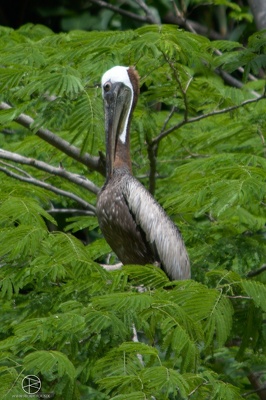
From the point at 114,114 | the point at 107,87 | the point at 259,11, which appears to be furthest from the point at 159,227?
the point at 259,11

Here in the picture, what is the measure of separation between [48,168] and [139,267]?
Result: 257 centimetres

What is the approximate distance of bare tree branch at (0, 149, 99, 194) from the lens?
7.72 metres

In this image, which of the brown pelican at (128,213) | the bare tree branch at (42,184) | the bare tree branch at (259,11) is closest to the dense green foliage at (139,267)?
the bare tree branch at (42,184)

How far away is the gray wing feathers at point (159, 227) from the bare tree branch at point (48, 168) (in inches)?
27.9

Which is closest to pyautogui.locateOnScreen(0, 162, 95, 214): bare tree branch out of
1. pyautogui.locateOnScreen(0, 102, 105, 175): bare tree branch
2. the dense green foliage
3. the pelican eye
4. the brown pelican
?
the dense green foliage

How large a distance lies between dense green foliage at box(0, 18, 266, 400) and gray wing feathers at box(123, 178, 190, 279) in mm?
163

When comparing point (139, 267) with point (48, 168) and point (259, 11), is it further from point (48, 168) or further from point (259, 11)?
point (259, 11)

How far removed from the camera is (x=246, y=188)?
20.4 ft

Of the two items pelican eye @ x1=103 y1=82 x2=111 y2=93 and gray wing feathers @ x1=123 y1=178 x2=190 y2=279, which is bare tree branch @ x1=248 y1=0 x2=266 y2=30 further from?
gray wing feathers @ x1=123 y1=178 x2=190 y2=279

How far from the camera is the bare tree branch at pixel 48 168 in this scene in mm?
7723

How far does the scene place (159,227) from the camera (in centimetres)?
734

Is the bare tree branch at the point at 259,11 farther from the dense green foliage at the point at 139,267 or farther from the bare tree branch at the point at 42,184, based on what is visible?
the bare tree branch at the point at 42,184

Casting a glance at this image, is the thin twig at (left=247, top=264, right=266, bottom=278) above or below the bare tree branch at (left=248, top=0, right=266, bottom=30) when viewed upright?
below

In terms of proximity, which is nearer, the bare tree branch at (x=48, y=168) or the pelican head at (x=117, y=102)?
the pelican head at (x=117, y=102)
